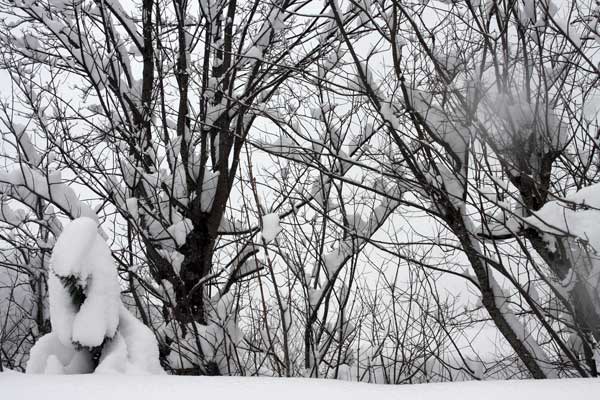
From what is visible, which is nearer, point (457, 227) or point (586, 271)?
point (586, 271)

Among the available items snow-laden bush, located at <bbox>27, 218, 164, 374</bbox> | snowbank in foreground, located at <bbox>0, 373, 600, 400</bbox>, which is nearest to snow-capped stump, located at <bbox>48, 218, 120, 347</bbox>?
snow-laden bush, located at <bbox>27, 218, 164, 374</bbox>

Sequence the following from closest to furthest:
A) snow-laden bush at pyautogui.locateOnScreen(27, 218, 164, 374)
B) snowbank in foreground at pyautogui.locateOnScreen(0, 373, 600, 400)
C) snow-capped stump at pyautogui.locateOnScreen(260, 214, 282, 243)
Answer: snowbank in foreground at pyautogui.locateOnScreen(0, 373, 600, 400) < snow-laden bush at pyautogui.locateOnScreen(27, 218, 164, 374) < snow-capped stump at pyautogui.locateOnScreen(260, 214, 282, 243)

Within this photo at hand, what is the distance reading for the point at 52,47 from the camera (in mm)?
6012

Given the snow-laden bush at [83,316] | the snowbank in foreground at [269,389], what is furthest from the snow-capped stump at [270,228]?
the snowbank in foreground at [269,389]

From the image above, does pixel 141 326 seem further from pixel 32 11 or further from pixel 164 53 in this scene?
pixel 32 11

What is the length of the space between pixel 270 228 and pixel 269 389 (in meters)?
1.17

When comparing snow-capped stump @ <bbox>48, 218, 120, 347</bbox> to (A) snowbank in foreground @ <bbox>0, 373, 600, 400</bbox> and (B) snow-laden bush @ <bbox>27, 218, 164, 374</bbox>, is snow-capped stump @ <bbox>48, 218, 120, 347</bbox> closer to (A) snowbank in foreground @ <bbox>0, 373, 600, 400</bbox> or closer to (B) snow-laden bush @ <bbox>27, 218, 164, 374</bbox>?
(B) snow-laden bush @ <bbox>27, 218, 164, 374</bbox>

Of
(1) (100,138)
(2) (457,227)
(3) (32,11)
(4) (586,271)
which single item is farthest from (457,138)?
(3) (32,11)

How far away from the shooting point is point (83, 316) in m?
1.84

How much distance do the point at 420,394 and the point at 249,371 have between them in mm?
3372

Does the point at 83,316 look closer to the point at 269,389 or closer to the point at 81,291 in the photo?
the point at 81,291

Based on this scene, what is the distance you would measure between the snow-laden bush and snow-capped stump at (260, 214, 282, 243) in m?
0.71

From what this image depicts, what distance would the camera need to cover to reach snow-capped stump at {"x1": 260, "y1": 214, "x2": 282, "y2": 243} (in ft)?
7.09

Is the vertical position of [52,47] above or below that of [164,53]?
above
